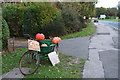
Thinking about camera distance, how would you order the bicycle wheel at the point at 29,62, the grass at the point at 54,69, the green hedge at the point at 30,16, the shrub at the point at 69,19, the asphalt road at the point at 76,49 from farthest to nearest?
the shrub at the point at 69,19
the green hedge at the point at 30,16
the asphalt road at the point at 76,49
the bicycle wheel at the point at 29,62
the grass at the point at 54,69

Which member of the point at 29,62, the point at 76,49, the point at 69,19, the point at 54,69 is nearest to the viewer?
the point at 54,69

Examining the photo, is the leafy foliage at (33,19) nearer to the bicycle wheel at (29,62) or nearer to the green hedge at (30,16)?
the green hedge at (30,16)

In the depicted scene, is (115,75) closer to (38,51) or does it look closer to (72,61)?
(72,61)

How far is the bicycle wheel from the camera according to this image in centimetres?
506

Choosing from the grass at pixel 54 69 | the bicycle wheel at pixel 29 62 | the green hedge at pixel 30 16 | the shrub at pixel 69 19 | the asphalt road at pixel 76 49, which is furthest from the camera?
the shrub at pixel 69 19

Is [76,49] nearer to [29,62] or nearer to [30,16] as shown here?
[29,62]

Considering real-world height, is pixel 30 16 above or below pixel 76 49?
above

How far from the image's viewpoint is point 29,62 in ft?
19.0

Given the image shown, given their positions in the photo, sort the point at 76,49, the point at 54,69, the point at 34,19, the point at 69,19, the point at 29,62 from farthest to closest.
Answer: the point at 69,19
the point at 34,19
the point at 76,49
the point at 29,62
the point at 54,69

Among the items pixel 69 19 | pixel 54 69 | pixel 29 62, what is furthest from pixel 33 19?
pixel 54 69

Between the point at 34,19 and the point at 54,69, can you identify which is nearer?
the point at 54,69

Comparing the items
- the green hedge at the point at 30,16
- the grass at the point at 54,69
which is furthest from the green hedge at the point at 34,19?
the grass at the point at 54,69

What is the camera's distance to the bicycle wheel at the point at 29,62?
16.6 feet

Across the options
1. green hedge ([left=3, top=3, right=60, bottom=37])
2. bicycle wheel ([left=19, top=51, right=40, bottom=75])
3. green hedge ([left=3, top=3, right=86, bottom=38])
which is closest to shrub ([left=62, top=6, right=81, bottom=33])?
green hedge ([left=3, top=3, right=86, bottom=38])
